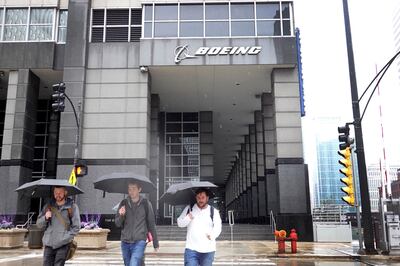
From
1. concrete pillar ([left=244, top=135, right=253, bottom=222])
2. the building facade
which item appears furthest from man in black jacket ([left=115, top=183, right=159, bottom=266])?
concrete pillar ([left=244, top=135, right=253, bottom=222])

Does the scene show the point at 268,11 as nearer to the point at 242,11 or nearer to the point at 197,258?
the point at 242,11

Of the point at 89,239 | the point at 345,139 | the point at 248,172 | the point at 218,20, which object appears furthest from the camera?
the point at 248,172

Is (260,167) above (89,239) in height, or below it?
above

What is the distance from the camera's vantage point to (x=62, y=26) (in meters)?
29.4

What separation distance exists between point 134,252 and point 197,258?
98cm

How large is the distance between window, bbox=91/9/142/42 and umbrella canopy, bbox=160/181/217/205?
22.8 metres

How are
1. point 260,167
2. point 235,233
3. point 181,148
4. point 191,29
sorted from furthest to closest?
point 260,167, point 181,148, point 191,29, point 235,233

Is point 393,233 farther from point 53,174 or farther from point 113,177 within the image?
point 53,174

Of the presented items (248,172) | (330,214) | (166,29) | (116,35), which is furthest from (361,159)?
(248,172)

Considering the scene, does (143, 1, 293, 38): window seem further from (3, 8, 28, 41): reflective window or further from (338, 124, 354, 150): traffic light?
(338, 124, 354, 150): traffic light

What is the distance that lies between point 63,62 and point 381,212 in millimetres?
20605

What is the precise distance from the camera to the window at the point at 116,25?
2853cm

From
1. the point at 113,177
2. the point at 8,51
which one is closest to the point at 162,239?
the point at 8,51

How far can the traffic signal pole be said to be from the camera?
15953mm
